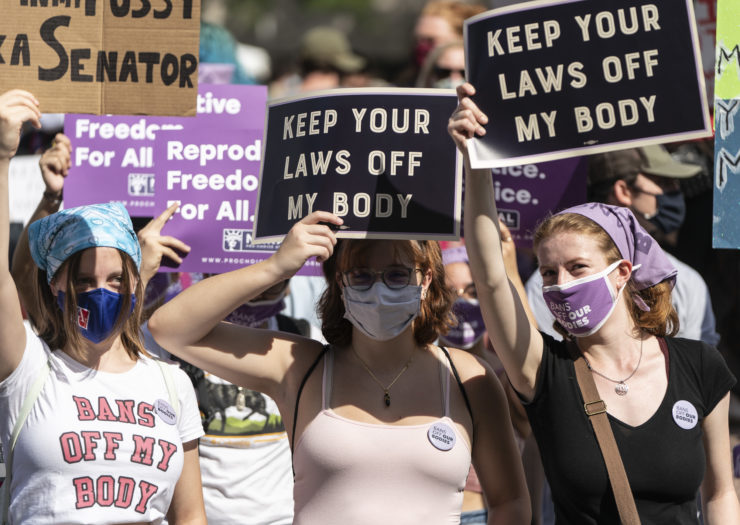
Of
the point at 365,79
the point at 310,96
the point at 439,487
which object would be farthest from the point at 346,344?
the point at 365,79

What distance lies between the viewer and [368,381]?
11.5ft

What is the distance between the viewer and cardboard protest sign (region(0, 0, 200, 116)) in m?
3.97

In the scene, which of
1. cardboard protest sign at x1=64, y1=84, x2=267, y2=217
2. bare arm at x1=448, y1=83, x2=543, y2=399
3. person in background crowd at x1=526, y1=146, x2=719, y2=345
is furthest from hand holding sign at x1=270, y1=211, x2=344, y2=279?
person in background crowd at x1=526, y1=146, x2=719, y2=345

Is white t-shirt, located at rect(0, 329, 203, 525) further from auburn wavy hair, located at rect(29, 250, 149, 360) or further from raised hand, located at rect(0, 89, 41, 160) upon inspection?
raised hand, located at rect(0, 89, 41, 160)

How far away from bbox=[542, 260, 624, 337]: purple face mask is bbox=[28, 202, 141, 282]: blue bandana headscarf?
1.39 m

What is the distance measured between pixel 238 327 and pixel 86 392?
1.71 feet

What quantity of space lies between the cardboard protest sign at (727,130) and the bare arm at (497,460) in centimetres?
114

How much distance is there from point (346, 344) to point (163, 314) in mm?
606

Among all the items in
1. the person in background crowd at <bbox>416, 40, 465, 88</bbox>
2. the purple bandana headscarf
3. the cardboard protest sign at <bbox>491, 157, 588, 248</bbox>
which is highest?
the person in background crowd at <bbox>416, 40, 465, 88</bbox>

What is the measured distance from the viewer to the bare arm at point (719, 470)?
3.52 metres

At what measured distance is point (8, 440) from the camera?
339 cm

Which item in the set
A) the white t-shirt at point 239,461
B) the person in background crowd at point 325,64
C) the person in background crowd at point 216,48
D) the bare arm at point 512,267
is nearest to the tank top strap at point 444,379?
the bare arm at point 512,267

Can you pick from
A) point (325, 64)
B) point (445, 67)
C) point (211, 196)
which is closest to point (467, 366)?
point (211, 196)

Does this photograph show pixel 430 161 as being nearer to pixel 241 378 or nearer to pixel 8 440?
pixel 241 378
